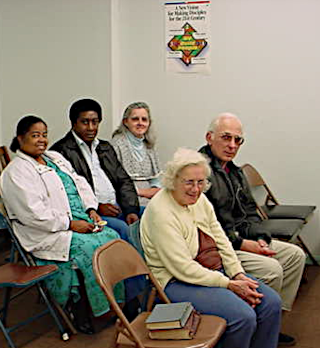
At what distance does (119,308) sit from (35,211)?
1.36m

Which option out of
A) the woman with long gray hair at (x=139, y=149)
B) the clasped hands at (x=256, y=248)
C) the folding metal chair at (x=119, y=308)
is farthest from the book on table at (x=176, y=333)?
the woman with long gray hair at (x=139, y=149)

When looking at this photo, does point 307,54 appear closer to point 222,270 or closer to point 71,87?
point 71,87

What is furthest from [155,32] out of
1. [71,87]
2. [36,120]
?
[36,120]

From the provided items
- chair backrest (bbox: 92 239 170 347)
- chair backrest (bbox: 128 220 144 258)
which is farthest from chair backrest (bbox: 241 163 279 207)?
chair backrest (bbox: 92 239 170 347)

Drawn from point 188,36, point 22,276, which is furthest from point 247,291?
point 188,36

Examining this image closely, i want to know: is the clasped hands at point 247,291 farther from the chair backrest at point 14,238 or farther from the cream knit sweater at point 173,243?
the chair backrest at point 14,238

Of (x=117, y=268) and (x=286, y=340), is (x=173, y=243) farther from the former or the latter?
(x=286, y=340)

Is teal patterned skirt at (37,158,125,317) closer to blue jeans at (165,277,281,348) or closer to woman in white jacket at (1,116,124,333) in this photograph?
woman in white jacket at (1,116,124,333)

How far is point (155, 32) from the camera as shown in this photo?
16.8ft

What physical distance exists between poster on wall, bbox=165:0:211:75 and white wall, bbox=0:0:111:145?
52 cm

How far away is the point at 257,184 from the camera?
4871mm

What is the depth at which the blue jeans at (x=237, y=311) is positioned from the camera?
270 centimetres

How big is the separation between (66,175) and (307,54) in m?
2.15

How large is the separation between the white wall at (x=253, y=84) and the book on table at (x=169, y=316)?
2.59 m
